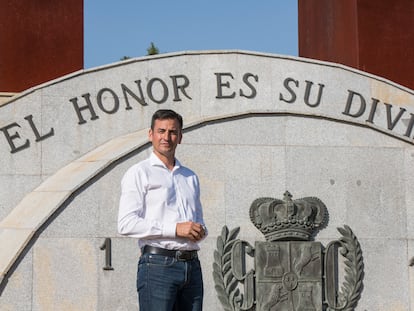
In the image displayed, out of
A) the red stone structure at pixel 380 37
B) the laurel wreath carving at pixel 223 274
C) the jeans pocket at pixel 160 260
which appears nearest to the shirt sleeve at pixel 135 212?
the jeans pocket at pixel 160 260

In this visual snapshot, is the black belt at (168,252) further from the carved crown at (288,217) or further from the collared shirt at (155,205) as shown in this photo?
the carved crown at (288,217)

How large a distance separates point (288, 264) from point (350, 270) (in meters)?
0.70

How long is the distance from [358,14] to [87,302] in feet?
19.9

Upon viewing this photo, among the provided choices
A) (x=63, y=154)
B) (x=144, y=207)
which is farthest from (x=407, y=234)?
(x=144, y=207)

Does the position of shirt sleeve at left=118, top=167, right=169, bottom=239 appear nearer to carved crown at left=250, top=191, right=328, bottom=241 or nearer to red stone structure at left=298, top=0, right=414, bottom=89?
→ carved crown at left=250, top=191, right=328, bottom=241

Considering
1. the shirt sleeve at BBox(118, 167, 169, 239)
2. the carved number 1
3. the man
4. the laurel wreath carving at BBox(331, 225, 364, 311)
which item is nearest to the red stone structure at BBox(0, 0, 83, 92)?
the carved number 1

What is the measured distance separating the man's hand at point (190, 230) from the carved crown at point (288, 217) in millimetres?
5039

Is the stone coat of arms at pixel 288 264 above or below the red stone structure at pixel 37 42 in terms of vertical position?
below

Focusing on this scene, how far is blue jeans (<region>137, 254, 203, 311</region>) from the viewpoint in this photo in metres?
5.73

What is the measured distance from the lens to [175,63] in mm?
12320

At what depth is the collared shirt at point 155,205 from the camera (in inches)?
226

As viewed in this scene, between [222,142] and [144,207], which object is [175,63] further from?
[144,207]

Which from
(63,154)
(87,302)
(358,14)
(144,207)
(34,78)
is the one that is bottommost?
(87,302)

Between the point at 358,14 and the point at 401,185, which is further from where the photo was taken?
the point at 358,14
